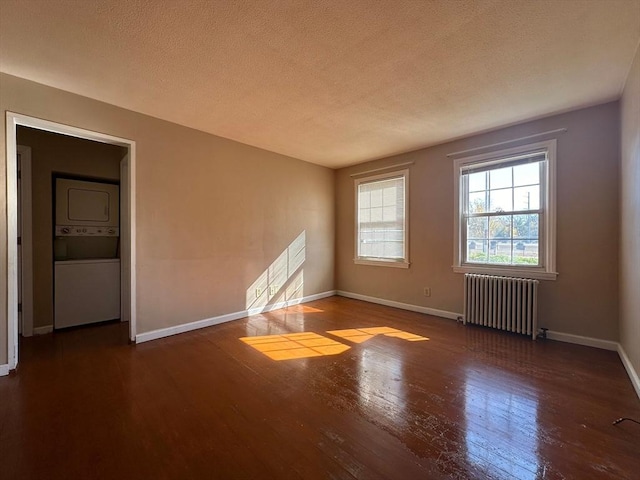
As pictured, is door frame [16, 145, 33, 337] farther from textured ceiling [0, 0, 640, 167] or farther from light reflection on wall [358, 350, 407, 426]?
light reflection on wall [358, 350, 407, 426]

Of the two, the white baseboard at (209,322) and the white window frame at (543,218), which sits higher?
the white window frame at (543,218)

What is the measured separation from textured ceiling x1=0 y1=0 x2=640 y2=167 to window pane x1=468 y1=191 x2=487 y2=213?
987mm

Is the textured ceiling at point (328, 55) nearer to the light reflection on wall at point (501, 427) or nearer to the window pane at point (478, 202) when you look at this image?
the window pane at point (478, 202)

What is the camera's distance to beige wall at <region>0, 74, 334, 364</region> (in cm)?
285

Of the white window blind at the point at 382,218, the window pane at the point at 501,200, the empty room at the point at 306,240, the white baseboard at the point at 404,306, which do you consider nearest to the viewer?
the empty room at the point at 306,240

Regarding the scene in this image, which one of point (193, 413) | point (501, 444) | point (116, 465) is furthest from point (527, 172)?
point (116, 465)

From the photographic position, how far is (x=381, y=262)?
512 centimetres

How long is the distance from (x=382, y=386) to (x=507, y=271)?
8.14 feet

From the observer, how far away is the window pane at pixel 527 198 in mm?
3498

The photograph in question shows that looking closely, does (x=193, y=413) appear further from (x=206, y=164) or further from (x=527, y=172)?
(x=527, y=172)

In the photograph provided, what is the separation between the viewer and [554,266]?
11.0 feet

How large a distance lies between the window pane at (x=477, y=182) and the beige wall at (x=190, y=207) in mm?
2794

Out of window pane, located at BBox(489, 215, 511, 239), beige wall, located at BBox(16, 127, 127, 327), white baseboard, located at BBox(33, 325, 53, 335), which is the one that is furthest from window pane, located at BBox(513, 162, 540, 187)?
white baseboard, located at BBox(33, 325, 53, 335)

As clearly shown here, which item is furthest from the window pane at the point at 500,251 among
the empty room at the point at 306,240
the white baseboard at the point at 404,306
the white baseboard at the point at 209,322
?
the white baseboard at the point at 209,322
